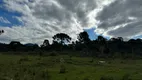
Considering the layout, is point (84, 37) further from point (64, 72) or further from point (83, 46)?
point (64, 72)

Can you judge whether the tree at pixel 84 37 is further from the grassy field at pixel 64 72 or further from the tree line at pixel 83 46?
the grassy field at pixel 64 72

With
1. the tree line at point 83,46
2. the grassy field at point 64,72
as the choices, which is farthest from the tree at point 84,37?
the grassy field at point 64,72

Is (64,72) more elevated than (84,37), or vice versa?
(84,37)

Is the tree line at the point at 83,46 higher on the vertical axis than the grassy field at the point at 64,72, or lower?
higher

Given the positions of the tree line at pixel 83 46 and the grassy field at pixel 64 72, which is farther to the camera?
the tree line at pixel 83 46

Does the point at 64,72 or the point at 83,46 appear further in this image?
the point at 83,46

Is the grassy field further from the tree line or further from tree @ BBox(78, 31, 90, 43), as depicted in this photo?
tree @ BBox(78, 31, 90, 43)

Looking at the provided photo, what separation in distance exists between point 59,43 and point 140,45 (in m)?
45.2

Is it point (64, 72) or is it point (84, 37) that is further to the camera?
point (84, 37)

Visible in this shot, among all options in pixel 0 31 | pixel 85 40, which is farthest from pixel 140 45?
pixel 0 31

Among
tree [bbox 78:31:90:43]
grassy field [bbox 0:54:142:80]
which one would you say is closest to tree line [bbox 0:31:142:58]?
tree [bbox 78:31:90:43]

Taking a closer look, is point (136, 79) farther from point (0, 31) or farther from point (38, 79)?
point (0, 31)

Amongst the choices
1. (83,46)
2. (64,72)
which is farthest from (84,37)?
(64,72)

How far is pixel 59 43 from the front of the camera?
106 meters
